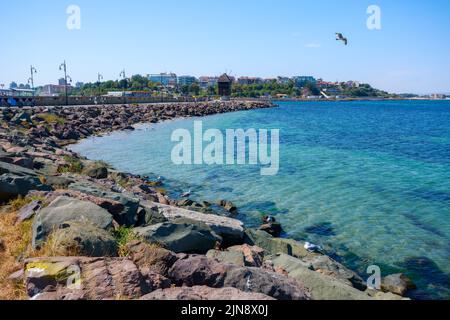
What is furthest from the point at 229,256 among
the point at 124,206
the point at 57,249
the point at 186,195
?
the point at 186,195

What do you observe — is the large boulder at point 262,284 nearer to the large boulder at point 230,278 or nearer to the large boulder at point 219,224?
the large boulder at point 230,278

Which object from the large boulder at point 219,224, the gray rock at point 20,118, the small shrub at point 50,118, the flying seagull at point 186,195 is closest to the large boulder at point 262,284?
the large boulder at point 219,224

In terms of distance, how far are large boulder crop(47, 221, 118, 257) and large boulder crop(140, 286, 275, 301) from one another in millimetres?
1718

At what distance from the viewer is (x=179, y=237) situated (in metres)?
7.68

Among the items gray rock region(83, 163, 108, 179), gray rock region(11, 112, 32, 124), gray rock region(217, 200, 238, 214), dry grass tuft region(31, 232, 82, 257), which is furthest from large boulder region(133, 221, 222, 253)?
gray rock region(11, 112, 32, 124)

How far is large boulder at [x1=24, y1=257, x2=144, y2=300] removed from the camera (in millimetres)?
4879

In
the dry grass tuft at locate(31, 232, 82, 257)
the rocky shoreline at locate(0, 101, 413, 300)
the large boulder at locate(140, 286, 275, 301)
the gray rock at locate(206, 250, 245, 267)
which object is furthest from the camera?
the gray rock at locate(206, 250, 245, 267)

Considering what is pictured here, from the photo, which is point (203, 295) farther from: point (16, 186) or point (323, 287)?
point (16, 186)

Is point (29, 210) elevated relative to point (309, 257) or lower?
elevated

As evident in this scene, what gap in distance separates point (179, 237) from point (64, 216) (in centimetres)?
220

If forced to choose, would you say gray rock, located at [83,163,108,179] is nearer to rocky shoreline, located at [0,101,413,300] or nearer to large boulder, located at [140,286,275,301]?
rocky shoreline, located at [0,101,413,300]

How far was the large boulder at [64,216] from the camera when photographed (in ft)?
21.8
